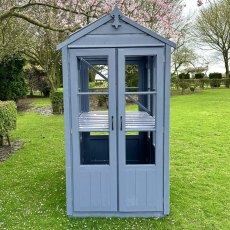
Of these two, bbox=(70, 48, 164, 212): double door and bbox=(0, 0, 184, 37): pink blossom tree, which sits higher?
bbox=(0, 0, 184, 37): pink blossom tree

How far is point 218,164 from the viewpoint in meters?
5.93

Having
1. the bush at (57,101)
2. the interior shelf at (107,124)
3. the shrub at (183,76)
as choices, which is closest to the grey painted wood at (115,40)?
the interior shelf at (107,124)

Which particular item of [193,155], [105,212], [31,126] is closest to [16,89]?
[31,126]

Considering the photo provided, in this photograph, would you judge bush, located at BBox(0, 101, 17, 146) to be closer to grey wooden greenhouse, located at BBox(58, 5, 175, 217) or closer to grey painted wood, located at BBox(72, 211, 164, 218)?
grey wooden greenhouse, located at BBox(58, 5, 175, 217)

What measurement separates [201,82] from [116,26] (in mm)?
24599

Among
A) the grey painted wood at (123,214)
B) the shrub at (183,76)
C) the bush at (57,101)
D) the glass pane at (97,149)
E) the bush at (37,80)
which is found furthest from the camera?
the shrub at (183,76)

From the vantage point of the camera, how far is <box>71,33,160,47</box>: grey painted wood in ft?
11.1

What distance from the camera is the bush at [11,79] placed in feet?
52.1

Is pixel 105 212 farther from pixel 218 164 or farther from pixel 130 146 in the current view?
pixel 218 164

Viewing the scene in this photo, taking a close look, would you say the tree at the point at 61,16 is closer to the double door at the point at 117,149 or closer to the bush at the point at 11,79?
the bush at the point at 11,79

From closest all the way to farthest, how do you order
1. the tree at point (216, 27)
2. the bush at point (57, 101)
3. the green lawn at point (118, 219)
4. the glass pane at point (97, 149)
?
the green lawn at point (118, 219), the glass pane at point (97, 149), the bush at point (57, 101), the tree at point (216, 27)

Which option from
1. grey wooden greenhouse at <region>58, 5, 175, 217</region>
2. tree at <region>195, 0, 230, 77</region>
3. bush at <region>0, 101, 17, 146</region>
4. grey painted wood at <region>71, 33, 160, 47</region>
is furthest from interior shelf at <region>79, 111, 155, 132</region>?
tree at <region>195, 0, 230, 77</region>

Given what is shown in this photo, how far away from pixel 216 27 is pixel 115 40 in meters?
24.6

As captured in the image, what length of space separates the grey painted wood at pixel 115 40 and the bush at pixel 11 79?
13.0 metres
